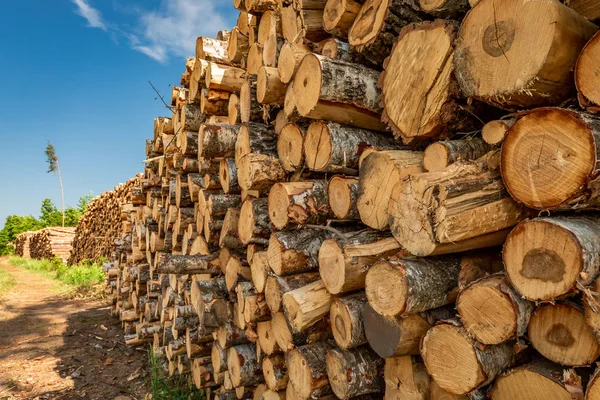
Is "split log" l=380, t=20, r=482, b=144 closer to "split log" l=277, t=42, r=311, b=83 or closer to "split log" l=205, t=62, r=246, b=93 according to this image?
"split log" l=277, t=42, r=311, b=83

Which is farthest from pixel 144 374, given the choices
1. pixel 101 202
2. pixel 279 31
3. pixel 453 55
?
pixel 101 202

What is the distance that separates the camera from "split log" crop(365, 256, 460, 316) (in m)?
1.34

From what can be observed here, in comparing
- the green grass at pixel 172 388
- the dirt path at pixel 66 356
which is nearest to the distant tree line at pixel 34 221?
the dirt path at pixel 66 356

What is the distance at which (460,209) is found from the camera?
1.20 metres

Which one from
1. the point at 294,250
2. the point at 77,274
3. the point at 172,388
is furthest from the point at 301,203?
the point at 77,274

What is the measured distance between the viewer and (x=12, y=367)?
4.36 meters

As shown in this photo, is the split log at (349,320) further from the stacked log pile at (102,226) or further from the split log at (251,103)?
the stacked log pile at (102,226)

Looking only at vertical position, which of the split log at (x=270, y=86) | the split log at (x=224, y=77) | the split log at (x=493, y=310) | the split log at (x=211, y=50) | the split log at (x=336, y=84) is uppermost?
the split log at (x=211, y=50)

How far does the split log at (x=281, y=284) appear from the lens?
→ 2066mm

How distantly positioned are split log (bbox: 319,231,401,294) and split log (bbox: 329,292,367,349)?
0.18ft

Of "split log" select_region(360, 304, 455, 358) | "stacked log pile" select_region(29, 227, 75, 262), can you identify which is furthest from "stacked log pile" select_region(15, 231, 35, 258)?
"split log" select_region(360, 304, 455, 358)

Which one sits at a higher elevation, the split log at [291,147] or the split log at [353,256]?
the split log at [291,147]

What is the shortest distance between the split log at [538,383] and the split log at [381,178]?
2.18 feet

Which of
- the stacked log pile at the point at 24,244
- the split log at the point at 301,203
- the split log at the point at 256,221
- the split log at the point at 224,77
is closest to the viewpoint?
the split log at the point at 301,203
